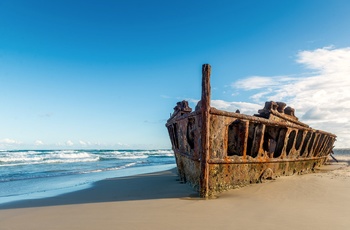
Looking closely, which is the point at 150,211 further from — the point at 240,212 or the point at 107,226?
the point at 240,212

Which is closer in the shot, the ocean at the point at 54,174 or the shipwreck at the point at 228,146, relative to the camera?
the shipwreck at the point at 228,146

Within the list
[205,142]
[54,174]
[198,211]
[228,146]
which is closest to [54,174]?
[54,174]

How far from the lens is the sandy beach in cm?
382

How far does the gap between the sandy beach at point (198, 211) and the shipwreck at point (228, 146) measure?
1.12 ft

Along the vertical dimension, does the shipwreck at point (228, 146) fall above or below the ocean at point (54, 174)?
above

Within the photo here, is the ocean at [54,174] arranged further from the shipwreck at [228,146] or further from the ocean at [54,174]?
the shipwreck at [228,146]

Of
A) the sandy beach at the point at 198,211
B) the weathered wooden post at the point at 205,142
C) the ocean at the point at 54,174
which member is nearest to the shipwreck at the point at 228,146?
the weathered wooden post at the point at 205,142

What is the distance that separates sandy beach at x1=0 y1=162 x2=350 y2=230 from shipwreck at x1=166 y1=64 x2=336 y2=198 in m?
0.34

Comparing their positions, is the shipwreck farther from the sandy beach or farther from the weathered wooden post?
the sandy beach

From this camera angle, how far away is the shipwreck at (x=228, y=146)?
562cm

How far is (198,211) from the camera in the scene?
14.6 feet

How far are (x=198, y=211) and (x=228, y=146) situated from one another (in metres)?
2.99

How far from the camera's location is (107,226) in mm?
3814

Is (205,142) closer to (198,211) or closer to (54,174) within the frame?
(198,211)
